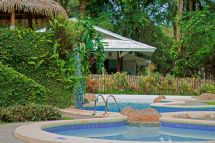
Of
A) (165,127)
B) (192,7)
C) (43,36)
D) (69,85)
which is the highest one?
(192,7)

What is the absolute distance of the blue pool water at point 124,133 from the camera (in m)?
12.3

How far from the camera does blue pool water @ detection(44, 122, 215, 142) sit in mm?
12266

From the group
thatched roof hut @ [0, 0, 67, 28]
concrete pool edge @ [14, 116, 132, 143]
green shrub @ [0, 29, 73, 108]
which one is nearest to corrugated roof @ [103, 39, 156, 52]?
thatched roof hut @ [0, 0, 67, 28]

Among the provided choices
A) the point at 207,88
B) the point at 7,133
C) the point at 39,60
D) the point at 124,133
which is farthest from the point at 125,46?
the point at 7,133

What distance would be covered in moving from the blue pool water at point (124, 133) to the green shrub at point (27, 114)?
1.26m

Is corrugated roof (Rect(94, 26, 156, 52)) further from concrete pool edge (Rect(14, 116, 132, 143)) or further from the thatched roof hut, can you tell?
concrete pool edge (Rect(14, 116, 132, 143))

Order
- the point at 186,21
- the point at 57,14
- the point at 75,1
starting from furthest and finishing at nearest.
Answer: the point at 75,1 → the point at 186,21 → the point at 57,14

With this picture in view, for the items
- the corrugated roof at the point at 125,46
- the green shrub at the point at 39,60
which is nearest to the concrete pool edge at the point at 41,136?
the green shrub at the point at 39,60

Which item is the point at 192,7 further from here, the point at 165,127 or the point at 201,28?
the point at 165,127

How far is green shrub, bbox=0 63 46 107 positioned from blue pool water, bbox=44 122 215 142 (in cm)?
368

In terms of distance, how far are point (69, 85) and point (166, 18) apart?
27.6 m

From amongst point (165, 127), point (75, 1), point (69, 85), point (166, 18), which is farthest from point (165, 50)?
point (165, 127)

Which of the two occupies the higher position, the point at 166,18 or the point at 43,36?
the point at 166,18

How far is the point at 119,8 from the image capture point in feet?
138
